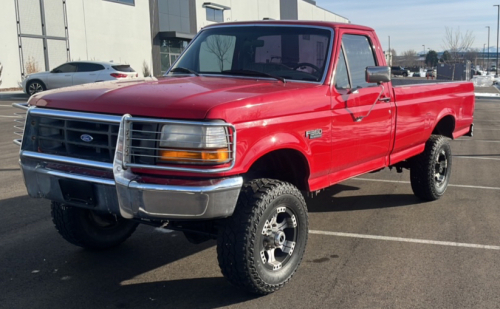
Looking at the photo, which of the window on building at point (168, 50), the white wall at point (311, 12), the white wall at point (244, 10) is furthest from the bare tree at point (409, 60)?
the window on building at point (168, 50)

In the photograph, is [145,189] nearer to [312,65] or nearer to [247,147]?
[247,147]

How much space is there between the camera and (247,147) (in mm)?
3809

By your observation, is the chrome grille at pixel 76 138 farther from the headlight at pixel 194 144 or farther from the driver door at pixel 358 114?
the driver door at pixel 358 114

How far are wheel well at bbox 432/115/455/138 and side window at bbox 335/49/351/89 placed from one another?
2683mm

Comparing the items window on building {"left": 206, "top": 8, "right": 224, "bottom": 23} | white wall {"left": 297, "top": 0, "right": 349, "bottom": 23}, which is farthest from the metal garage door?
white wall {"left": 297, "top": 0, "right": 349, "bottom": 23}

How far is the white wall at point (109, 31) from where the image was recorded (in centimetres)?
3319

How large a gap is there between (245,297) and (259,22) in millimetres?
2791

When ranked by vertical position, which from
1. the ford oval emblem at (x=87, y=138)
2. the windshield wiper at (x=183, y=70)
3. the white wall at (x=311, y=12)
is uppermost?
the white wall at (x=311, y=12)

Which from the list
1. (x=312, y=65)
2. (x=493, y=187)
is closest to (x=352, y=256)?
(x=312, y=65)

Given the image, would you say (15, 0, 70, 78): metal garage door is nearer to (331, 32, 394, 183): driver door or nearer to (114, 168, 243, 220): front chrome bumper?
(331, 32, 394, 183): driver door

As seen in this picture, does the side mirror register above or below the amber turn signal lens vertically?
above

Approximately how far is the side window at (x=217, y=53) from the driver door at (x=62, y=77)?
17973 millimetres

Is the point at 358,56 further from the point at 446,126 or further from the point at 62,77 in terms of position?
the point at 62,77

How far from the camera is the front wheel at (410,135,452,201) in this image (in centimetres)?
673
